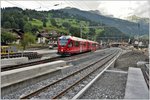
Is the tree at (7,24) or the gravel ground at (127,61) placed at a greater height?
the tree at (7,24)

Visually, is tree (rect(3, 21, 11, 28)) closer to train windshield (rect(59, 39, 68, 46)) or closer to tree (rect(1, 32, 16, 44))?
tree (rect(1, 32, 16, 44))

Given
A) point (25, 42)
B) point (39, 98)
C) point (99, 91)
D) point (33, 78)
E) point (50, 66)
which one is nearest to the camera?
point (39, 98)

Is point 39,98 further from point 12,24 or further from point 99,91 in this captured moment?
point 12,24

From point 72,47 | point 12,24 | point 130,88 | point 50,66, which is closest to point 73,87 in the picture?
point 130,88

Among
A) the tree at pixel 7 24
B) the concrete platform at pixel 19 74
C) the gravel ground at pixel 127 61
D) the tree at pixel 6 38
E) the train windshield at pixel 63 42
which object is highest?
the tree at pixel 7 24

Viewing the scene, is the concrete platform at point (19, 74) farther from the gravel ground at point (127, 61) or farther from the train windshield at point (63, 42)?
the train windshield at point (63, 42)

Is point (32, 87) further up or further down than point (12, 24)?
further down

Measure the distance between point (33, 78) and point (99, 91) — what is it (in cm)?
374

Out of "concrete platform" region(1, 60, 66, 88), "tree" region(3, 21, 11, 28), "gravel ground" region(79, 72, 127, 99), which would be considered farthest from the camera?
"tree" region(3, 21, 11, 28)

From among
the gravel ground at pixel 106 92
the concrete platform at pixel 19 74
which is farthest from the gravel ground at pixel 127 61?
the concrete platform at pixel 19 74

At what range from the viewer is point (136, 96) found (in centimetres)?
1082

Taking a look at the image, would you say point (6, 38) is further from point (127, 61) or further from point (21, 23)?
point (127, 61)

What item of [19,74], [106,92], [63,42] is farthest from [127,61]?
[19,74]

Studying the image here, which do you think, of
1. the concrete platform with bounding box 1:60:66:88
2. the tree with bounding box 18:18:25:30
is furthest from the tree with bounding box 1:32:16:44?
the concrete platform with bounding box 1:60:66:88
